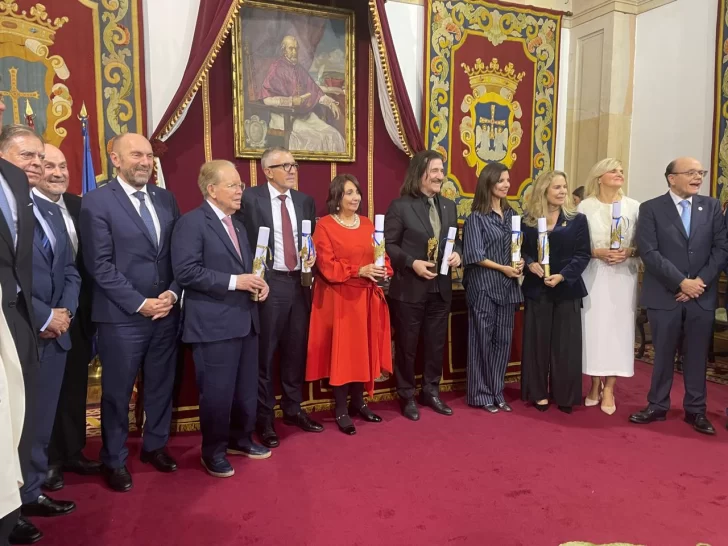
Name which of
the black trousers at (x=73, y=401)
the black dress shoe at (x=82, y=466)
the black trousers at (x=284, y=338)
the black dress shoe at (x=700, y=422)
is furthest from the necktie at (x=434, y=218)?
the black dress shoe at (x=82, y=466)

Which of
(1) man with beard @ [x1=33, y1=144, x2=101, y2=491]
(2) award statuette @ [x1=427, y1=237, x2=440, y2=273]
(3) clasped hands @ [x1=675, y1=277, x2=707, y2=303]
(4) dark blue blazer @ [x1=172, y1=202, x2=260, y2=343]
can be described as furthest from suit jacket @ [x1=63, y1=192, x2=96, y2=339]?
(3) clasped hands @ [x1=675, y1=277, x2=707, y2=303]

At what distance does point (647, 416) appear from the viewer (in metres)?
3.44

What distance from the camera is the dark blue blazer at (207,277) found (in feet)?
8.29

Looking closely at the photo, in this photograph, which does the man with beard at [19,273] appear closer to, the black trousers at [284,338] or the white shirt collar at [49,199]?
A: the white shirt collar at [49,199]

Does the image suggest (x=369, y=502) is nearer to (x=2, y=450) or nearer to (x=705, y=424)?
(x=2, y=450)

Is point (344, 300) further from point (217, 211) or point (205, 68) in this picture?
point (205, 68)

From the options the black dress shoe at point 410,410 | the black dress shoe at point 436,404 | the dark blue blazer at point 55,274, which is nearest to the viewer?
the dark blue blazer at point 55,274

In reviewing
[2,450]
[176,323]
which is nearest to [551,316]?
[176,323]

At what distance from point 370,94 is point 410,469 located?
10.8 ft

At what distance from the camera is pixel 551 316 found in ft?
11.9

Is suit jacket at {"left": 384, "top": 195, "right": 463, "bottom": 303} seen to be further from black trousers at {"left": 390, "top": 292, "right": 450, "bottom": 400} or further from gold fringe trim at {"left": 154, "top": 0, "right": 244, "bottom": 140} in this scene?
gold fringe trim at {"left": 154, "top": 0, "right": 244, "bottom": 140}

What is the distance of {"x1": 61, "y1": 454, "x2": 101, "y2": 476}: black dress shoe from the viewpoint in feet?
8.94

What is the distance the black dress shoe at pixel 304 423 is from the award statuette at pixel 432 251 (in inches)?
44.4

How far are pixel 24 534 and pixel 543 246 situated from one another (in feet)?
9.50
